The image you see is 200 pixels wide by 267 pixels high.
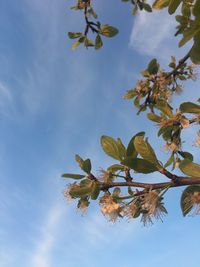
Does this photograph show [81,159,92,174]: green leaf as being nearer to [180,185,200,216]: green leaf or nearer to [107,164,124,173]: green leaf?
[107,164,124,173]: green leaf

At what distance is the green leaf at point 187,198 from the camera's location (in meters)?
2.94

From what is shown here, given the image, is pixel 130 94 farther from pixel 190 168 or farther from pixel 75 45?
pixel 190 168

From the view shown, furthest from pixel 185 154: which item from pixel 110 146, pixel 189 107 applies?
pixel 110 146

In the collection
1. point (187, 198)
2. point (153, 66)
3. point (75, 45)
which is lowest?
point (187, 198)

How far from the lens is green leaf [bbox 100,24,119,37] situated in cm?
548

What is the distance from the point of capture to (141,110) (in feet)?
18.1

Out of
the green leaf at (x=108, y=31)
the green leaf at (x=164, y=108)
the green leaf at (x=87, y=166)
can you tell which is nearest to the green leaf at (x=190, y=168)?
the green leaf at (x=87, y=166)

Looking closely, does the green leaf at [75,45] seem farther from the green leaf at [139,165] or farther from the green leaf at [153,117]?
the green leaf at [139,165]

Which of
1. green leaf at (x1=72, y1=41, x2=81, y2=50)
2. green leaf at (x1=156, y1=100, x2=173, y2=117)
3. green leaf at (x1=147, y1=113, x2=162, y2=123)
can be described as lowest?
green leaf at (x1=147, y1=113, x2=162, y2=123)

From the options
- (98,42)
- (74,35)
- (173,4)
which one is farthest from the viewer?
(74,35)

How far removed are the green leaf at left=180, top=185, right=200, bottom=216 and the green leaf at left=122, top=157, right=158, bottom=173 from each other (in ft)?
0.94

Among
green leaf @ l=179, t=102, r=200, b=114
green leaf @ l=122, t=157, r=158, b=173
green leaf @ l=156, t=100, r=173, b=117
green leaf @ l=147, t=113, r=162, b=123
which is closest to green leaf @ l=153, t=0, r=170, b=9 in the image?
green leaf @ l=156, t=100, r=173, b=117

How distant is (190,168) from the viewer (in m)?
2.68

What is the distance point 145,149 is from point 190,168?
0.35m
